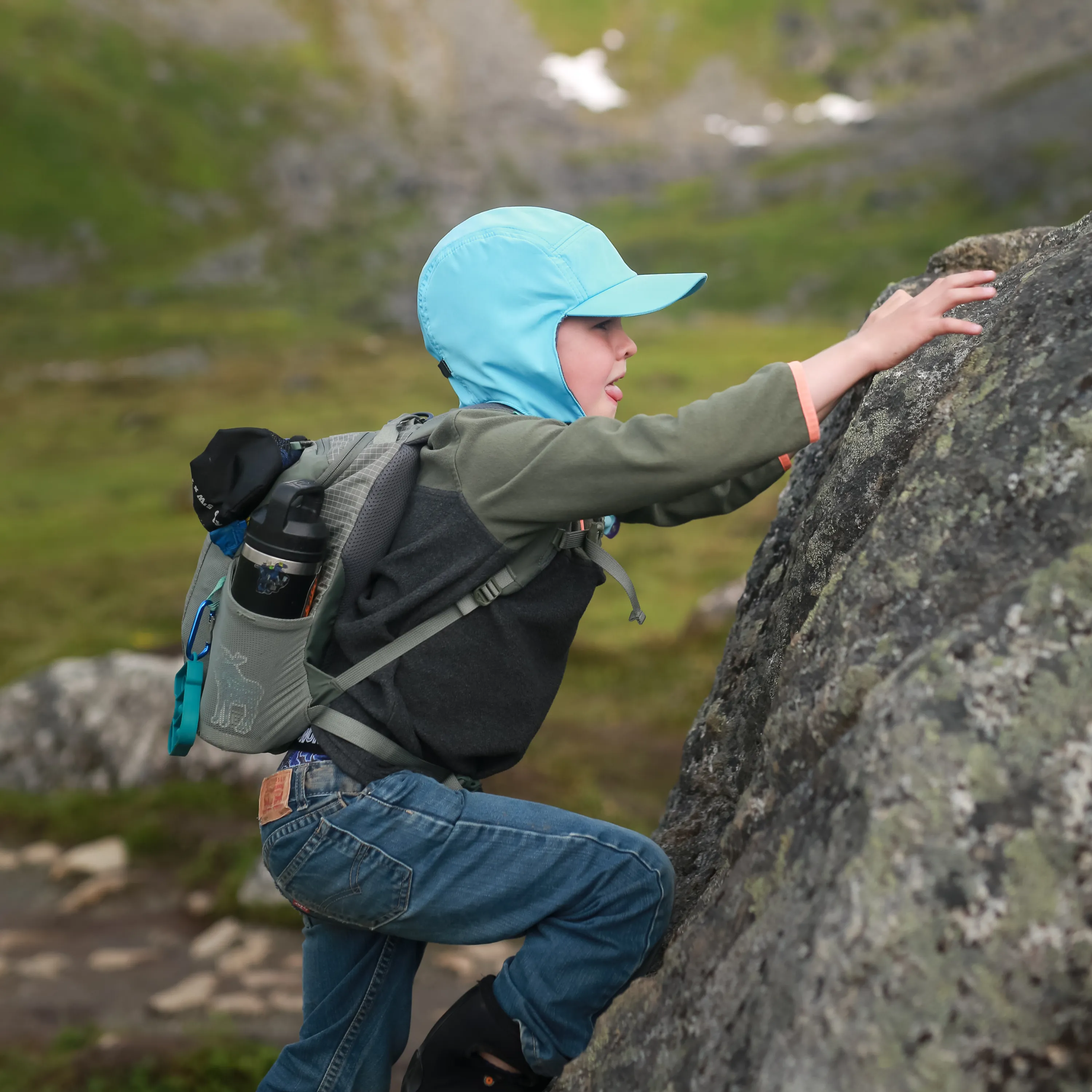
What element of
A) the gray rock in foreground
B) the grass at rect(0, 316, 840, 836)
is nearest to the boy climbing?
the grass at rect(0, 316, 840, 836)

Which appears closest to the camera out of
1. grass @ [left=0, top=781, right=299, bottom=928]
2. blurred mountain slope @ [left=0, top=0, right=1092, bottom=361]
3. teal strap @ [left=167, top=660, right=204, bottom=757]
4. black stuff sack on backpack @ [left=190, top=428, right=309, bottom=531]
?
black stuff sack on backpack @ [left=190, top=428, right=309, bottom=531]

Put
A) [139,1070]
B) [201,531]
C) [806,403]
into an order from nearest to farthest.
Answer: [806,403] → [139,1070] → [201,531]

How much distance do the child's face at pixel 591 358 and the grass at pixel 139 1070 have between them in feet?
17.3

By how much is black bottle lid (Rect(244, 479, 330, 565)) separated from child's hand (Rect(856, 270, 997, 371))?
1.95 metres

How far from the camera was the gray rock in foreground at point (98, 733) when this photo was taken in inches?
506

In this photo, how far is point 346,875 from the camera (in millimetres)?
3795

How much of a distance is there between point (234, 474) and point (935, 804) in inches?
99.6

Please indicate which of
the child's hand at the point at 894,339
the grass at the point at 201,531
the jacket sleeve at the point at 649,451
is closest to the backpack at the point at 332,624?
the jacket sleeve at the point at 649,451

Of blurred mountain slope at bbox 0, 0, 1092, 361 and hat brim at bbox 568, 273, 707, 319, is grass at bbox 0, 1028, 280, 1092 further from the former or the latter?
blurred mountain slope at bbox 0, 0, 1092, 361

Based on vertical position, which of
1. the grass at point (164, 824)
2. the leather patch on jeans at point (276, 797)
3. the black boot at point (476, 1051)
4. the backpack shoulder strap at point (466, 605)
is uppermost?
the backpack shoulder strap at point (466, 605)

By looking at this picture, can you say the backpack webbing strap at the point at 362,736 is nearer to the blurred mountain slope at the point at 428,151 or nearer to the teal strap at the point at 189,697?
the teal strap at the point at 189,697

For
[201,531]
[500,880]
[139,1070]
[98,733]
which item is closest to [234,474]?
[500,880]

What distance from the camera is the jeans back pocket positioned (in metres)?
3.77

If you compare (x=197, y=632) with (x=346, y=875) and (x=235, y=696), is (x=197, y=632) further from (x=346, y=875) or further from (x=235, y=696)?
(x=346, y=875)
